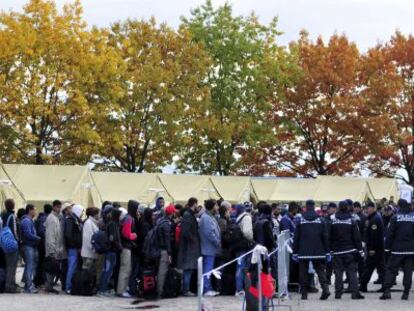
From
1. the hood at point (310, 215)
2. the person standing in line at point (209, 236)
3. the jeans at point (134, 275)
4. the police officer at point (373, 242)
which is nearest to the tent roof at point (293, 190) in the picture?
the police officer at point (373, 242)

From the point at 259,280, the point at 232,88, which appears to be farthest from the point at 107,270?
the point at 232,88

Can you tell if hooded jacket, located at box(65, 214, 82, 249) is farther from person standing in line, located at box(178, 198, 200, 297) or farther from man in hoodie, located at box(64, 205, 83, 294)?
Result: person standing in line, located at box(178, 198, 200, 297)

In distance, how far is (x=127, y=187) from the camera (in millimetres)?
31188

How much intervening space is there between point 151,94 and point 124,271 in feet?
88.2

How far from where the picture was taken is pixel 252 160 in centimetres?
4916

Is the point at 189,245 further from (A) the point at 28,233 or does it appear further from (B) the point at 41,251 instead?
(B) the point at 41,251

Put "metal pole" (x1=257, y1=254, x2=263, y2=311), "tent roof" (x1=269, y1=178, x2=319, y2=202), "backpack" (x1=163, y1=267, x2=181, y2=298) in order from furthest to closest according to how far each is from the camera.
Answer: "tent roof" (x1=269, y1=178, x2=319, y2=202), "backpack" (x1=163, y1=267, x2=181, y2=298), "metal pole" (x1=257, y1=254, x2=263, y2=311)

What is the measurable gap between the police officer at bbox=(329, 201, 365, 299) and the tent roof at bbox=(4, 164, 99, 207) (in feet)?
44.1

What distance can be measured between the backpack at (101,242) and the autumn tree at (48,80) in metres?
21.9

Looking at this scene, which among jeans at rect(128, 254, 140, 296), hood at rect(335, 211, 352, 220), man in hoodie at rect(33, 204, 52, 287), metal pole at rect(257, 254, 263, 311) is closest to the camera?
metal pole at rect(257, 254, 263, 311)

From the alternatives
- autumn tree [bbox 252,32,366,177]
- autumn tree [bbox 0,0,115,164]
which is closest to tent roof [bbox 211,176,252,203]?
autumn tree [bbox 0,0,115,164]

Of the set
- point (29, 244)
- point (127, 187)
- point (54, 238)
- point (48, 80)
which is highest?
point (48, 80)

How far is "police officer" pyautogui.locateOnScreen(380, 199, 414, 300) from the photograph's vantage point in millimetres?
16953

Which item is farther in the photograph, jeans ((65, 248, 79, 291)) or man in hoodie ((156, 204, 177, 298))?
jeans ((65, 248, 79, 291))
